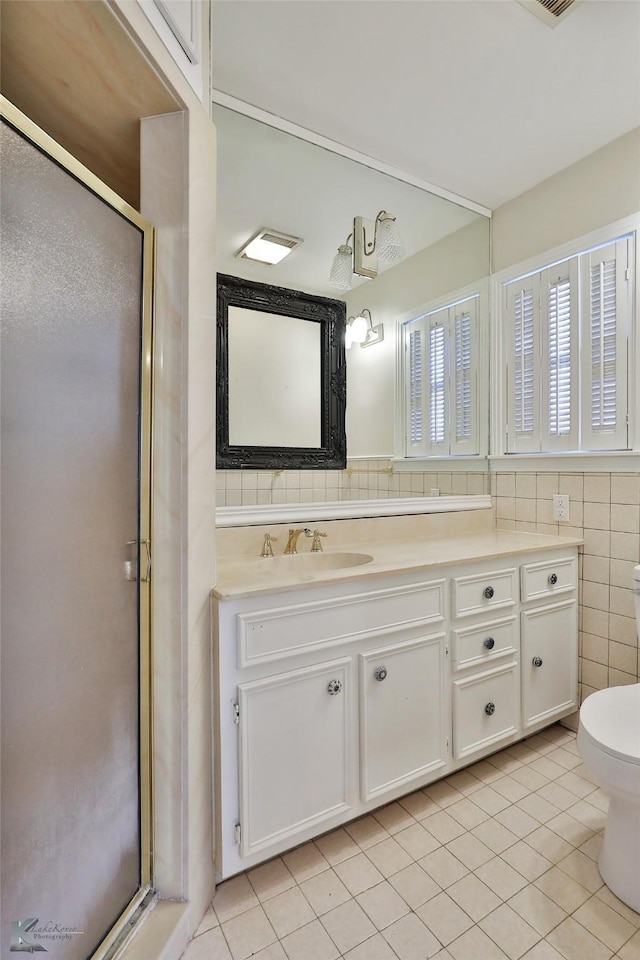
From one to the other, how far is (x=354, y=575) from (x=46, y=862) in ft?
3.03

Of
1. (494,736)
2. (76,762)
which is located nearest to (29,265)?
(76,762)

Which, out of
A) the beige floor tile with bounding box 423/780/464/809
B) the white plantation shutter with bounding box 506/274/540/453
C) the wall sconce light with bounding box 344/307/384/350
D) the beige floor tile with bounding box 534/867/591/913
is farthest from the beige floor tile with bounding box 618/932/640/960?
the wall sconce light with bounding box 344/307/384/350

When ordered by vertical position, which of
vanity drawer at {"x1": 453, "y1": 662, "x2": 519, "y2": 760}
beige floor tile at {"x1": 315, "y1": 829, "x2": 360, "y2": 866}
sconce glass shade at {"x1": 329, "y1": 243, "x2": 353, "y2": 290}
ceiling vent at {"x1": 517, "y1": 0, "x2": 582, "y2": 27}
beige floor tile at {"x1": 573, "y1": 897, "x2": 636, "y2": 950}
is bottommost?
beige floor tile at {"x1": 315, "y1": 829, "x2": 360, "y2": 866}

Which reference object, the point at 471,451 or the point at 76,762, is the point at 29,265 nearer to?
the point at 76,762

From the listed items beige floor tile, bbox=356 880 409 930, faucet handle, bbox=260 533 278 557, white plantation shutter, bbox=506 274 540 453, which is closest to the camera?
beige floor tile, bbox=356 880 409 930

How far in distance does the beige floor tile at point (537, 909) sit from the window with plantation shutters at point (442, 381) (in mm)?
1627

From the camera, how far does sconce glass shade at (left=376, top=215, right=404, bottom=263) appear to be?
211 centimetres

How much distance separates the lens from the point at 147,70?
1006 mm

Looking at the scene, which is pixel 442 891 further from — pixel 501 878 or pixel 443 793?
pixel 443 793

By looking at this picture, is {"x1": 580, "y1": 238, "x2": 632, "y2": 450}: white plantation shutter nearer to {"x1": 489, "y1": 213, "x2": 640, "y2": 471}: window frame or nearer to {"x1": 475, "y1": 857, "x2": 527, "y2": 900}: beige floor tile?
{"x1": 489, "y1": 213, "x2": 640, "y2": 471}: window frame

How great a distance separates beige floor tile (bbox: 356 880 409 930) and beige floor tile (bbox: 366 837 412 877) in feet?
0.16

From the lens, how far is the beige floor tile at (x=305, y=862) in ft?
4.41

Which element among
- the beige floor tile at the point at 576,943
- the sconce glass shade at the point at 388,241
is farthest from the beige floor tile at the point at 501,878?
the sconce glass shade at the point at 388,241

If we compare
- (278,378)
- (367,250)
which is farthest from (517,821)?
(367,250)
